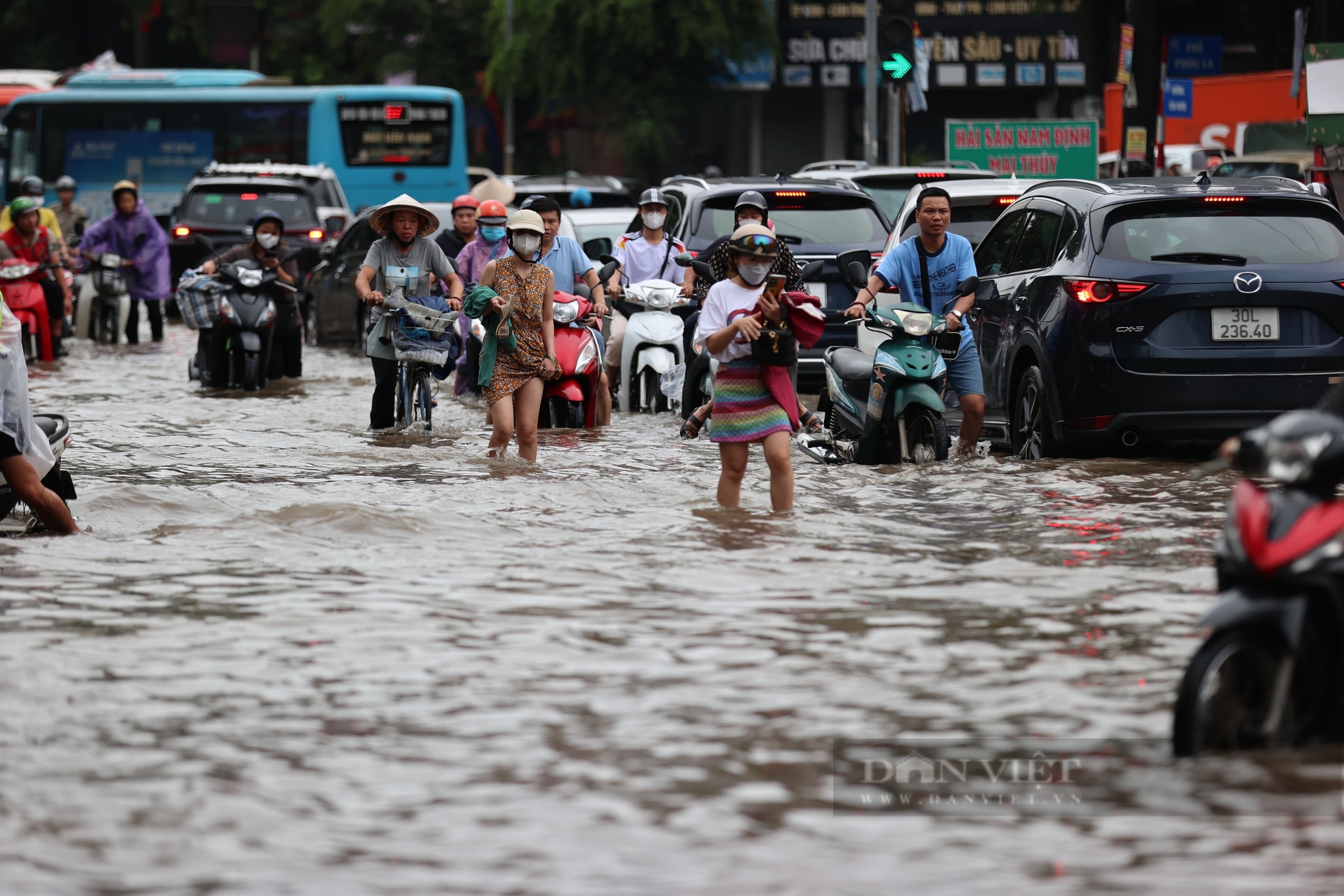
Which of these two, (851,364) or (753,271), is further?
(851,364)

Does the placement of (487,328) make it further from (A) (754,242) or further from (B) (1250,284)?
(B) (1250,284)

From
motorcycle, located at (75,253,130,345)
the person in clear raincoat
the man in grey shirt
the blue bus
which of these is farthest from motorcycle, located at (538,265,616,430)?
the blue bus

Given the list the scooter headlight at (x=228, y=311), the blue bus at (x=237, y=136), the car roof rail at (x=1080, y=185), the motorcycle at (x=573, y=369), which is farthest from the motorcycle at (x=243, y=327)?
the blue bus at (x=237, y=136)

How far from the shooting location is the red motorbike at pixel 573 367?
46.5 ft

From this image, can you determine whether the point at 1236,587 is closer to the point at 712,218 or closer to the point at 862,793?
the point at 862,793

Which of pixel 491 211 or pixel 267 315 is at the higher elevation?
pixel 491 211

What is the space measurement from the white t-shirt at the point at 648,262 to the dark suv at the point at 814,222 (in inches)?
8.7

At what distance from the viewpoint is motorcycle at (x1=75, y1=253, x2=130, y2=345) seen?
23.4m

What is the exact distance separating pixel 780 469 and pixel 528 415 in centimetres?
284

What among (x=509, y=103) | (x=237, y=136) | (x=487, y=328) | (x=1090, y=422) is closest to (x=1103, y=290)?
(x=1090, y=422)

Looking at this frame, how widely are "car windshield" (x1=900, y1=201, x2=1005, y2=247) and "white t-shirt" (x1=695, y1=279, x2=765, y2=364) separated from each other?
221 inches

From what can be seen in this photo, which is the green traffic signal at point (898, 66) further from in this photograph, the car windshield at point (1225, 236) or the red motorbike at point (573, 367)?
the car windshield at point (1225, 236)

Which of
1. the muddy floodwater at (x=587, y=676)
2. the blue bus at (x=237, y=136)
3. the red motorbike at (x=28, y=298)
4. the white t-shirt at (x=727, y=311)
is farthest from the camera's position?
the blue bus at (x=237, y=136)

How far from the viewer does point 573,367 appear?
46.6 ft
